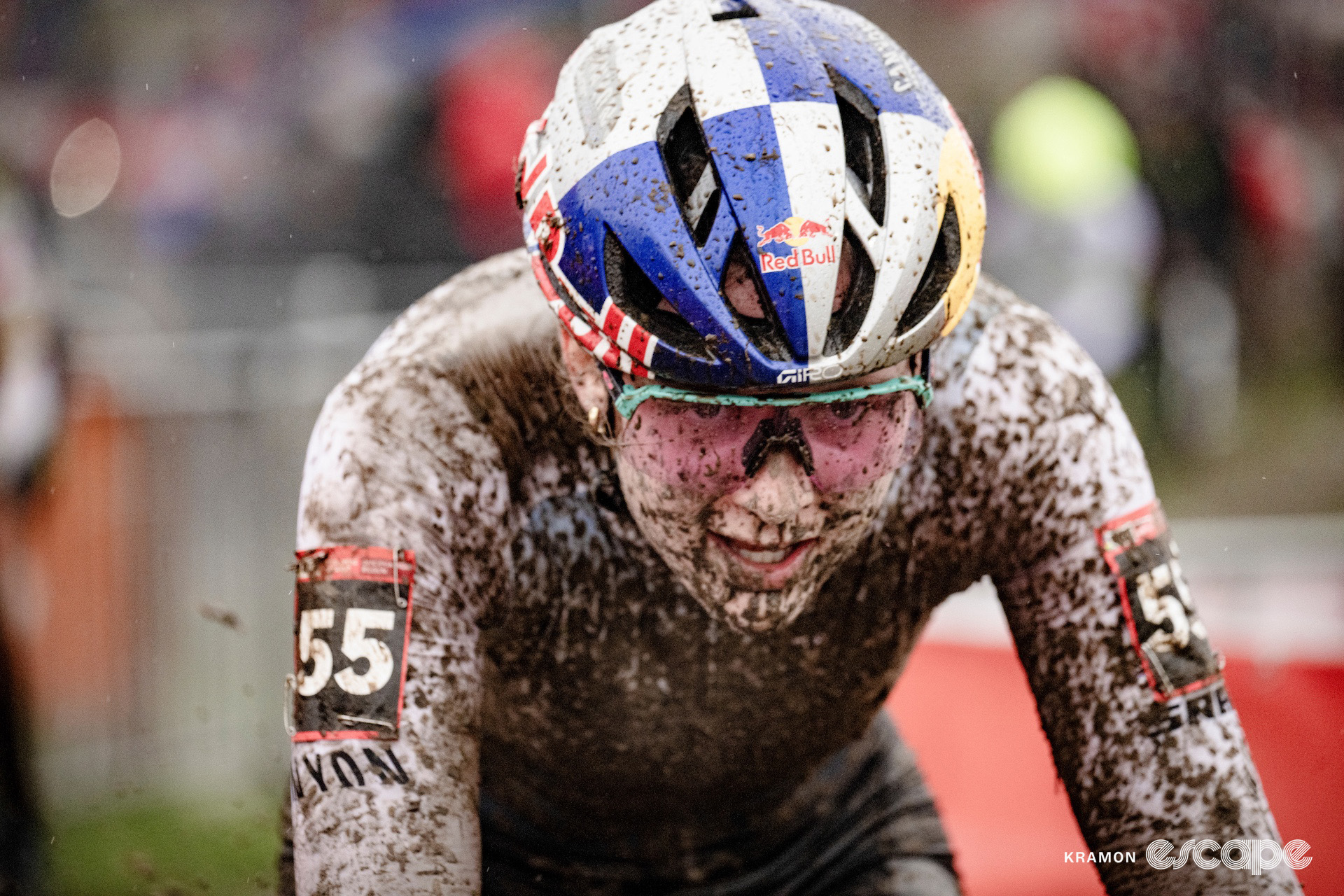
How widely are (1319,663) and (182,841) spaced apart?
4.64m

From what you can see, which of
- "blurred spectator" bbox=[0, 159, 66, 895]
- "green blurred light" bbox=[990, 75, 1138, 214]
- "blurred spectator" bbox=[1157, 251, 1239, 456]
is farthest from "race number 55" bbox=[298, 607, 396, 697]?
"blurred spectator" bbox=[1157, 251, 1239, 456]

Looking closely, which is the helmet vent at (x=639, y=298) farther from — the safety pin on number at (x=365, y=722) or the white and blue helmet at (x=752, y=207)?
the safety pin on number at (x=365, y=722)

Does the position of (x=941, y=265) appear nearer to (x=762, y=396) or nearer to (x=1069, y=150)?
(x=762, y=396)

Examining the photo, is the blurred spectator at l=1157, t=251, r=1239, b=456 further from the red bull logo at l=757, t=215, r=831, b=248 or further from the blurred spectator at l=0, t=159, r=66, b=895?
the red bull logo at l=757, t=215, r=831, b=248

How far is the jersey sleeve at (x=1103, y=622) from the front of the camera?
2131 millimetres

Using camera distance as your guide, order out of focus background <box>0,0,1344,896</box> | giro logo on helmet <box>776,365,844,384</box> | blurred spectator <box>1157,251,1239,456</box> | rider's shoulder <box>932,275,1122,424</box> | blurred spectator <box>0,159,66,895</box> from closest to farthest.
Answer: giro logo on helmet <box>776,365,844,384</box>
rider's shoulder <box>932,275,1122,424</box>
blurred spectator <box>0,159,66,895</box>
out of focus background <box>0,0,1344,896</box>
blurred spectator <box>1157,251,1239,456</box>

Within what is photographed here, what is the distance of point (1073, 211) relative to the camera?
933 centimetres

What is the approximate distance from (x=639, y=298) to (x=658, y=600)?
0.60 m

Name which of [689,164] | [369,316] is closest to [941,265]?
[689,164]

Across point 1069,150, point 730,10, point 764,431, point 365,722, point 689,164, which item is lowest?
point 365,722

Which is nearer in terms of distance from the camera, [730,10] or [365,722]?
[365,722]

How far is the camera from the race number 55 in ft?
6.45

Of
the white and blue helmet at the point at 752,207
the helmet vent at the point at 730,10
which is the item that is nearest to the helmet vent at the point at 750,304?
the white and blue helmet at the point at 752,207

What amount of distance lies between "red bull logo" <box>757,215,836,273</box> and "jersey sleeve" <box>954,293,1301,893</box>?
0.53 metres
